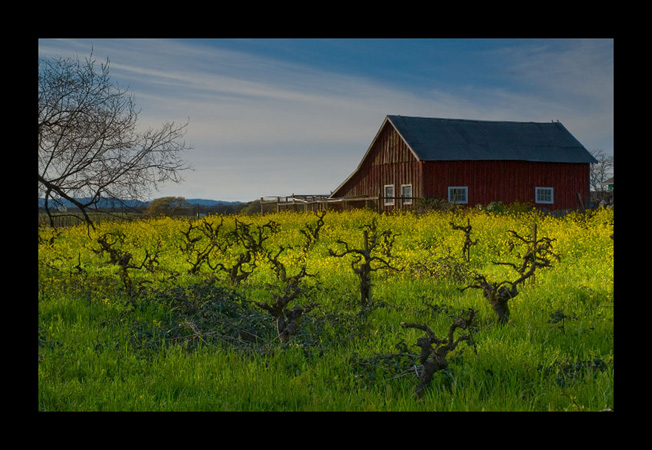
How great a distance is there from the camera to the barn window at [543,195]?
104ft

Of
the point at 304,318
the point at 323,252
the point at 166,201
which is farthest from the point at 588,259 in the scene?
the point at 166,201

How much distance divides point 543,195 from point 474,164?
5058 millimetres

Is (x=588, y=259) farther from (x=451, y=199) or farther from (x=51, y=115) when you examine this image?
(x=451, y=199)

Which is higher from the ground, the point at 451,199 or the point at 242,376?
the point at 451,199

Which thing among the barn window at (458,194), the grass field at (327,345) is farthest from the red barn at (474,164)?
the grass field at (327,345)

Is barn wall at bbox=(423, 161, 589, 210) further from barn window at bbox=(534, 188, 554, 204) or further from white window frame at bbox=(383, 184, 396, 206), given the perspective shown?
white window frame at bbox=(383, 184, 396, 206)

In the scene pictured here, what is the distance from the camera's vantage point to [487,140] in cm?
3206

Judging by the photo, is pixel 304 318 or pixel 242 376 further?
pixel 304 318

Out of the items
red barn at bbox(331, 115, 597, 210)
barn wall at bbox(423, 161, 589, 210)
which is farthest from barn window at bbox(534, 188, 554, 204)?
barn wall at bbox(423, 161, 589, 210)

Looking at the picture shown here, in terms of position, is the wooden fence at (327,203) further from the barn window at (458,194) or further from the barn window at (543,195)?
the barn window at (543,195)
